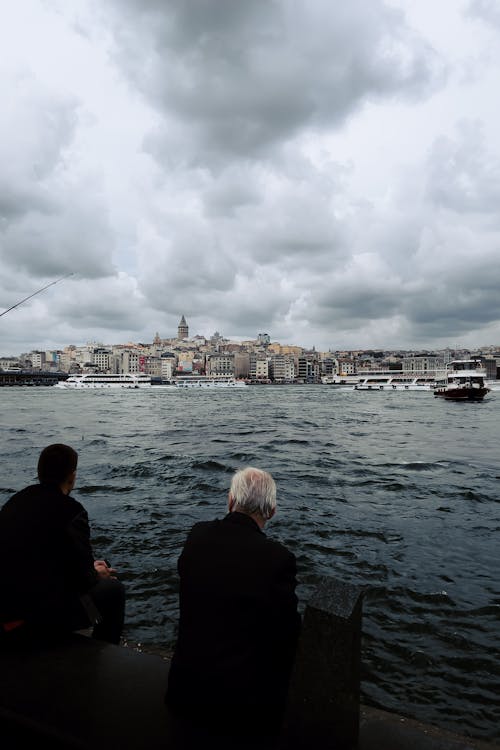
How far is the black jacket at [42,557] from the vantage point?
2.71 metres

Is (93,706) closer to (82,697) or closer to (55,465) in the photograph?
(82,697)

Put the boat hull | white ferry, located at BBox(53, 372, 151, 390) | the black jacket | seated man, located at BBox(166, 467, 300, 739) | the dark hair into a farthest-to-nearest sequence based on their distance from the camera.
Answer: white ferry, located at BBox(53, 372, 151, 390)
the boat hull
the dark hair
the black jacket
seated man, located at BBox(166, 467, 300, 739)

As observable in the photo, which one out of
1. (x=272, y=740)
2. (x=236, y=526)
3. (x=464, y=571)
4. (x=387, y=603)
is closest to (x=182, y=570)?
(x=236, y=526)

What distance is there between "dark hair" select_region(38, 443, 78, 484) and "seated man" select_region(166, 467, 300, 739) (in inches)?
44.2

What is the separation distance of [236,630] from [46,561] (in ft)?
4.15

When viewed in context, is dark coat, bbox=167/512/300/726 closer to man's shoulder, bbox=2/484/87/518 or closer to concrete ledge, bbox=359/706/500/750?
concrete ledge, bbox=359/706/500/750

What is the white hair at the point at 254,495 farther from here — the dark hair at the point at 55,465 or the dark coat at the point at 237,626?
the dark hair at the point at 55,465

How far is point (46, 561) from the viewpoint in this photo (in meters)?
2.75

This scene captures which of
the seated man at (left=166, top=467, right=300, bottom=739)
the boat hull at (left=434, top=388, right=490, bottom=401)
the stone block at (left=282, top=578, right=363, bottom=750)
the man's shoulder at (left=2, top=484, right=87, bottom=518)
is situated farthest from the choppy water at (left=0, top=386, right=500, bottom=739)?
the boat hull at (left=434, top=388, right=490, bottom=401)

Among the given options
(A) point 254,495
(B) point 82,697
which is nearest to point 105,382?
(B) point 82,697

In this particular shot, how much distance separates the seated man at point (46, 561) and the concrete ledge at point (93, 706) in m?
0.19

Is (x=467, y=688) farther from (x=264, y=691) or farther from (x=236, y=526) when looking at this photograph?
(x=236, y=526)

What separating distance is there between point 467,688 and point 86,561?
3389 mm

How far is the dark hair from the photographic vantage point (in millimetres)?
2951
